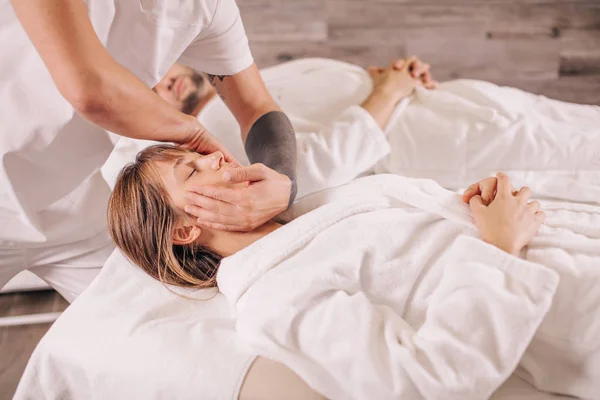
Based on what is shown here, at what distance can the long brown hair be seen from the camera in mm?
1149

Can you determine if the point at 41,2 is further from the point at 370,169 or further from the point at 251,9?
the point at 251,9

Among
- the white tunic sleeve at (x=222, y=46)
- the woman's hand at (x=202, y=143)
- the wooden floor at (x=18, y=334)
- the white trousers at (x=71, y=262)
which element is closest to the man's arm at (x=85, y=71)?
the woman's hand at (x=202, y=143)

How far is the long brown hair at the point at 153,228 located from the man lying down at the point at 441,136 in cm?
31

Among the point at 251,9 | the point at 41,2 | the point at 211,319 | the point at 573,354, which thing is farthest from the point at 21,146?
the point at 251,9

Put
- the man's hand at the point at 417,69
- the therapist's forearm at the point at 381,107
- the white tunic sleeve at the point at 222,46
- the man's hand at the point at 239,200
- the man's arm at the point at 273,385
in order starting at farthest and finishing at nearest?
the man's hand at the point at 417,69 → the therapist's forearm at the point at 381,107 → the white tunic sleeve at the point at 222,46 → the man's hand at the point at 239,200 → the man's arm at the point at 273,385

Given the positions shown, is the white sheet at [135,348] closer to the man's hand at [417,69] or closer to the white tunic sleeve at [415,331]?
the white tunic sleeve at [415,331]

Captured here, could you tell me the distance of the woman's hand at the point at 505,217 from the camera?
1050mm

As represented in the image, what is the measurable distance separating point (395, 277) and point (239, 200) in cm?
32

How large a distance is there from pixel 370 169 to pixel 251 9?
113 centimetres

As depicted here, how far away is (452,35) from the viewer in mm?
2355

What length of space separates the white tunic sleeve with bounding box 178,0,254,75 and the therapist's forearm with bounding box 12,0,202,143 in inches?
12.3

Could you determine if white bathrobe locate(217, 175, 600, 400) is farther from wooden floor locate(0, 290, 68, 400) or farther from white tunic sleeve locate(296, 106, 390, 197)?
wooden floor locate(0, 290, 68, 400)

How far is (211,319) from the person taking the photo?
1.15 m

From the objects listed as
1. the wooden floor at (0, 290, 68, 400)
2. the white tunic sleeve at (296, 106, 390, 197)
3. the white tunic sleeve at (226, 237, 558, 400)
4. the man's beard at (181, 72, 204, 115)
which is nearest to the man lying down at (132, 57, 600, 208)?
the white tunic sleeve at (296, 106, 390, 197)
